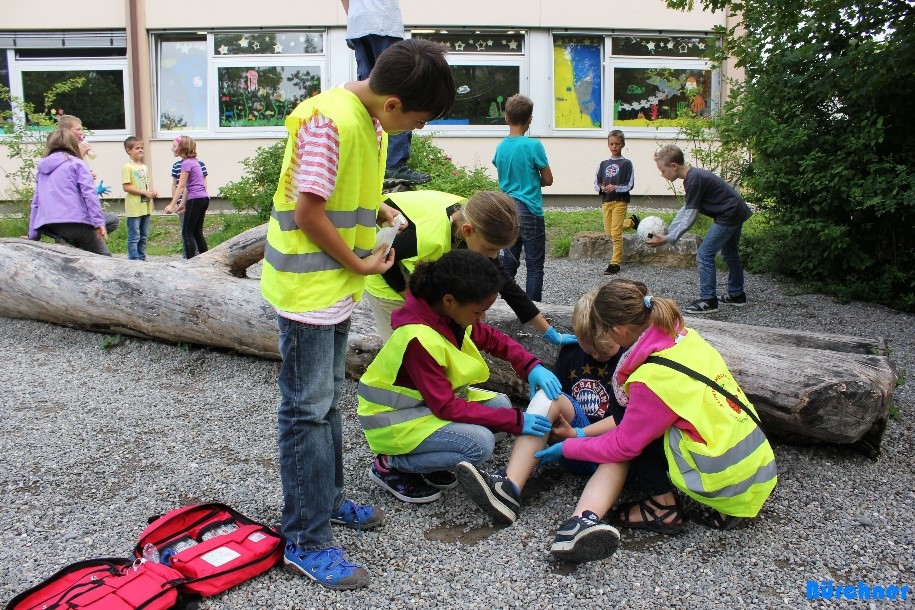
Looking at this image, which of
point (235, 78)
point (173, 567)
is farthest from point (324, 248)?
point (235, 78)

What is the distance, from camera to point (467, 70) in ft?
40.4

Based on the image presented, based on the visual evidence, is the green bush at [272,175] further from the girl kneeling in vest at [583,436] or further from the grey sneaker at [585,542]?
the grey sneaker at [585,542]

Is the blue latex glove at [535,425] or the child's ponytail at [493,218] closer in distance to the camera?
the blue latex glove at [535,425]

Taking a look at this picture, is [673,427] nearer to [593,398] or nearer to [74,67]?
[593,398]

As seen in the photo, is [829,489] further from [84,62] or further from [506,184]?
[84,62]

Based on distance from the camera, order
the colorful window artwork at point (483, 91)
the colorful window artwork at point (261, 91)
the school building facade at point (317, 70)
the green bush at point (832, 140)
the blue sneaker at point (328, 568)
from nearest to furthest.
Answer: the blue sneaker at point (328, 568) < the green bush at point (832, 140) < the school building facade at point (317, 70) < the colorful window artwork at point (261, 91) < the colorful window artwork at point (483, 91)

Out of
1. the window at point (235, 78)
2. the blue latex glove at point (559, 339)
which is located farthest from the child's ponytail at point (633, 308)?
the window at point (235, 78)

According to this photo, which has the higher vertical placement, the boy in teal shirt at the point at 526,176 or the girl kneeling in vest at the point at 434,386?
the boy in teal shirt at the point at 526,176

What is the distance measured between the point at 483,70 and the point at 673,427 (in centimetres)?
1050

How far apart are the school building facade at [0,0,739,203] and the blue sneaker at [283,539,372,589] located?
10.3m

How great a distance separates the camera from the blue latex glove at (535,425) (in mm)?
2918

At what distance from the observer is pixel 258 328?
4.49 metres

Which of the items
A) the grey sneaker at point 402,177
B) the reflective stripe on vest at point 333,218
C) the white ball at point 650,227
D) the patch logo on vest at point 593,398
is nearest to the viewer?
the reflective stripe on vest at point 333,218

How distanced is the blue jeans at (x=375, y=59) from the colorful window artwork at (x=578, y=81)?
7.85 meters
